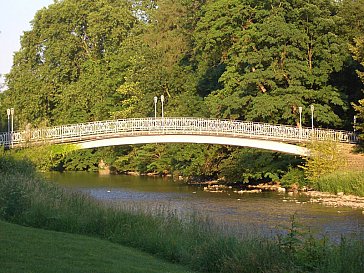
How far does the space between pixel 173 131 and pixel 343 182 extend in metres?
10.6

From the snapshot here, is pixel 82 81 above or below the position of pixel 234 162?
above

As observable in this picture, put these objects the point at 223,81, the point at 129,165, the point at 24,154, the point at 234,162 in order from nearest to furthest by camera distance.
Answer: the point at 24,154, the point at 234,162, the point at 223,81, the point at 129,165

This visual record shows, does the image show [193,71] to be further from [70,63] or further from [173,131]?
[70,63]

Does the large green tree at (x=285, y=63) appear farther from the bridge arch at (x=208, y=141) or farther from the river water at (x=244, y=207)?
the river water at (x=244, y=207)

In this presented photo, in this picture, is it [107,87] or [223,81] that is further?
[107,87]

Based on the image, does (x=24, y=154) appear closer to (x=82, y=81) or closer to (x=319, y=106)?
(x=319, y=106)

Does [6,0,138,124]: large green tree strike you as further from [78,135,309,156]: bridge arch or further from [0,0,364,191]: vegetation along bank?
[78,135,309,156]: bridge arch

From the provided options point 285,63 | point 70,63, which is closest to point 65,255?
point 285,63

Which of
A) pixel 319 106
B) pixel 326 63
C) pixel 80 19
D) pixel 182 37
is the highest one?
pixel 80 19

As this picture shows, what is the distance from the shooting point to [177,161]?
47.6m

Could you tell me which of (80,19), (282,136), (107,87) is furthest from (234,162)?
(80,19)

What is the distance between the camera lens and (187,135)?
37.3 meters

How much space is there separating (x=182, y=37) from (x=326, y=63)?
16.1 metres

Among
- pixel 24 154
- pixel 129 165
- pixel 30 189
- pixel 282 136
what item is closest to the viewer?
pixel 30 189
